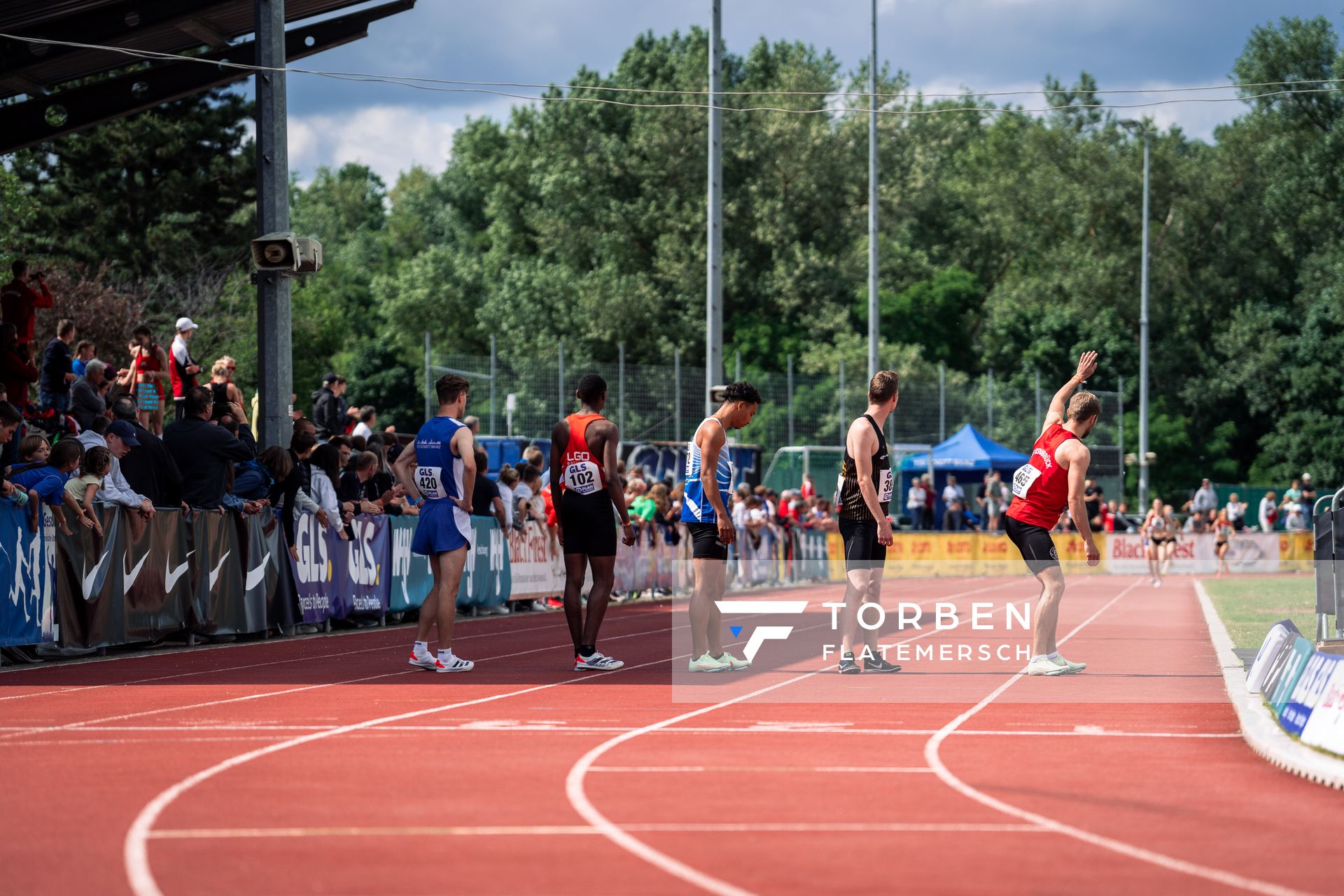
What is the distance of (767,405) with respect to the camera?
143ft

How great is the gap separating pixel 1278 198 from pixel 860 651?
6153cm

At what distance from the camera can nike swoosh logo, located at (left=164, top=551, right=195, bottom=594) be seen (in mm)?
15234

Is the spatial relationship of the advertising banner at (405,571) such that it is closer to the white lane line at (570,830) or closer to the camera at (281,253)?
the camera at (281,253)

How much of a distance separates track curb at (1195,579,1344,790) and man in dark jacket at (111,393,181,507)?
905 cm

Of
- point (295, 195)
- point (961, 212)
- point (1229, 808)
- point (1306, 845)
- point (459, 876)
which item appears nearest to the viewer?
point (459, 876)

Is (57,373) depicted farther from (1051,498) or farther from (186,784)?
(186,784)

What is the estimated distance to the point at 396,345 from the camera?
7256 centimetres

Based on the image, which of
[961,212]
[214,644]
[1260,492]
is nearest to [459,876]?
[214,644]

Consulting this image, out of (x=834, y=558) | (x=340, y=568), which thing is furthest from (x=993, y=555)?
(x=340, y=568)

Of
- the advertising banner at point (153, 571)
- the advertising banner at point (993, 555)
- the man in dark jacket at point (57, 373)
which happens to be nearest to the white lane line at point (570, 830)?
the advertising banner at point (153, 571)

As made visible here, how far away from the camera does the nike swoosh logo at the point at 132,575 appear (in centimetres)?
1463

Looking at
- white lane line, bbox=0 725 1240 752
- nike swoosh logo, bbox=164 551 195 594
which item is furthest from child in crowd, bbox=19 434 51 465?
white lane line, bbox=0 725 1240 752

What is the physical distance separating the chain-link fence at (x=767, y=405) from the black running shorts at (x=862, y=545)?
1974 cm

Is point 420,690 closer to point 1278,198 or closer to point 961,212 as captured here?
point 1278,198
